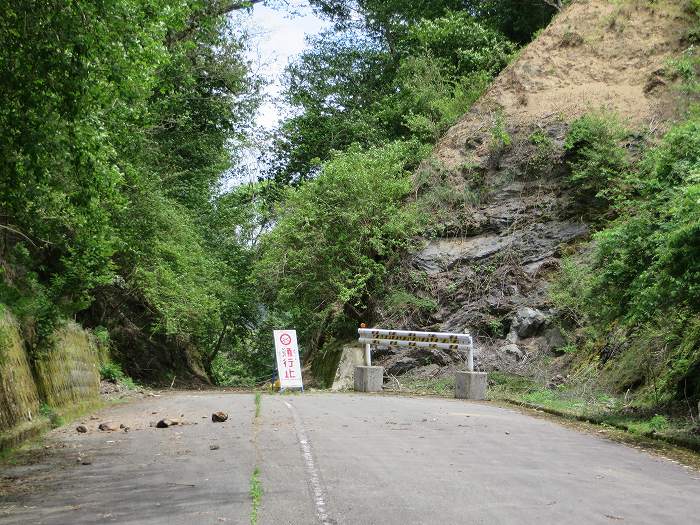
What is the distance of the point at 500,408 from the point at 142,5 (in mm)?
10600

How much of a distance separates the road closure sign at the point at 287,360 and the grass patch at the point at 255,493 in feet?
42.6

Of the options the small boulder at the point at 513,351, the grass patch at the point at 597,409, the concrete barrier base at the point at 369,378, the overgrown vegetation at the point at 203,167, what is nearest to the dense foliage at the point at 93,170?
the overgrown vegetation at the point at 203,167

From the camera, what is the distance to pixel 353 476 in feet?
26.2

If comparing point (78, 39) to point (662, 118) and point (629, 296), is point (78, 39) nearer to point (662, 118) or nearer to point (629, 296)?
point (629, 296)

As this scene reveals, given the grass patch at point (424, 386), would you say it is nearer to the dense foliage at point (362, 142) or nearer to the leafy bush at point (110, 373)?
the dense foliage at point (362, 142)

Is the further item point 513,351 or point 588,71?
point 588,71

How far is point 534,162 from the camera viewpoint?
2747 cm

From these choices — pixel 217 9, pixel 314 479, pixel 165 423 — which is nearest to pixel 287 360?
pixel 165 423

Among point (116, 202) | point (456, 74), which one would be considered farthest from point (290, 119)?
point (116, 202)

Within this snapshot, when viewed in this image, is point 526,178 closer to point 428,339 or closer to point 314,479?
point 428,339

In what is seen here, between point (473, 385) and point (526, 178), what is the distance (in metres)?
11.0

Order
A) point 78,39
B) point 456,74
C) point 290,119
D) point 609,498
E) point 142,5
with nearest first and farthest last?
point 609,498 → point 78,39 → point 142,5 → point 456,74 → point 290,119

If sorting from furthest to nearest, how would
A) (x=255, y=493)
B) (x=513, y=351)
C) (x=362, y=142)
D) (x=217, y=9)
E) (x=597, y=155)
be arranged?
(x=362, y=142) → (x=217, y=9) → (x=597, y=155) → (x=513, y=351) → (x=255, y=493)

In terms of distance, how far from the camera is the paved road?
6570 millimetres
